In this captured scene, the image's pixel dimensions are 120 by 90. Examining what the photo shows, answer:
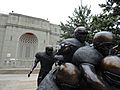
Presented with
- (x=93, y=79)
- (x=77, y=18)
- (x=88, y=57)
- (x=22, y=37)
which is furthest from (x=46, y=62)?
(x=22, y=37)

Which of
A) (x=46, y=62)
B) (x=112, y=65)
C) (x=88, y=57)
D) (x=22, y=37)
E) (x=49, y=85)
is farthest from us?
(x=22, y=37)

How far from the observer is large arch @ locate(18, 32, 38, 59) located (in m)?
28.6

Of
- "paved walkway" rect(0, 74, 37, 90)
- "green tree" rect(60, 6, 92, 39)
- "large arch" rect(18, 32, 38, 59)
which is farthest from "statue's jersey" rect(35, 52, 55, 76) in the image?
"large arch" rect(18, 32, 38, 59)

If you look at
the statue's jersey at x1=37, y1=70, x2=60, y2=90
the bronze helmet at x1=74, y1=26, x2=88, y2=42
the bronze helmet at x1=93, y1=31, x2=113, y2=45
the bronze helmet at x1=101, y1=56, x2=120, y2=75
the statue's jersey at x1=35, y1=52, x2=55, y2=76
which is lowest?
the statue's jersey at x1=35, y1=52, x2=55, y2=76

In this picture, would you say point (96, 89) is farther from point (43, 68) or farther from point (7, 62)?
point (7, 62)

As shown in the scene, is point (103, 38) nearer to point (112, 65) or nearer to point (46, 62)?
point (112, 65)

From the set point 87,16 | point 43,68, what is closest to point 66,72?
point 43,68

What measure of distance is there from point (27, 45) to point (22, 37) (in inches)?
60.1

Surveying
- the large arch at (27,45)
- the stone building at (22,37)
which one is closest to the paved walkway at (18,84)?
the stone building at (22,37)

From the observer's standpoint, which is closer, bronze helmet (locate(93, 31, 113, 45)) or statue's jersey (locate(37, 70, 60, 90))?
bronze helmet (locate(93, 31, 113, 45))

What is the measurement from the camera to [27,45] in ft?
96.1

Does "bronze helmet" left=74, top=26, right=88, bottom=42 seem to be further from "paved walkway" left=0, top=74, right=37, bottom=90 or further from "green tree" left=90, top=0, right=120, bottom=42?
"paved walkway" left=0, top=74, right=37, bottom=90

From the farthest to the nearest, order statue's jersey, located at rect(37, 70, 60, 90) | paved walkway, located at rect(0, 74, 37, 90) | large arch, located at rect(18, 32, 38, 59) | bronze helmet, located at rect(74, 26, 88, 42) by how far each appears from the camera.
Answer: large arch, located at rect(18, 32, 38, 59)
paved walkway, located at rect(0, 74, 37, 90)
bronze helmet, located at rect(74, 26, 88, 42)
statue's jersey, located at rect(37, 70, 60, 90)

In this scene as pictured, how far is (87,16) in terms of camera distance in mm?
13570
